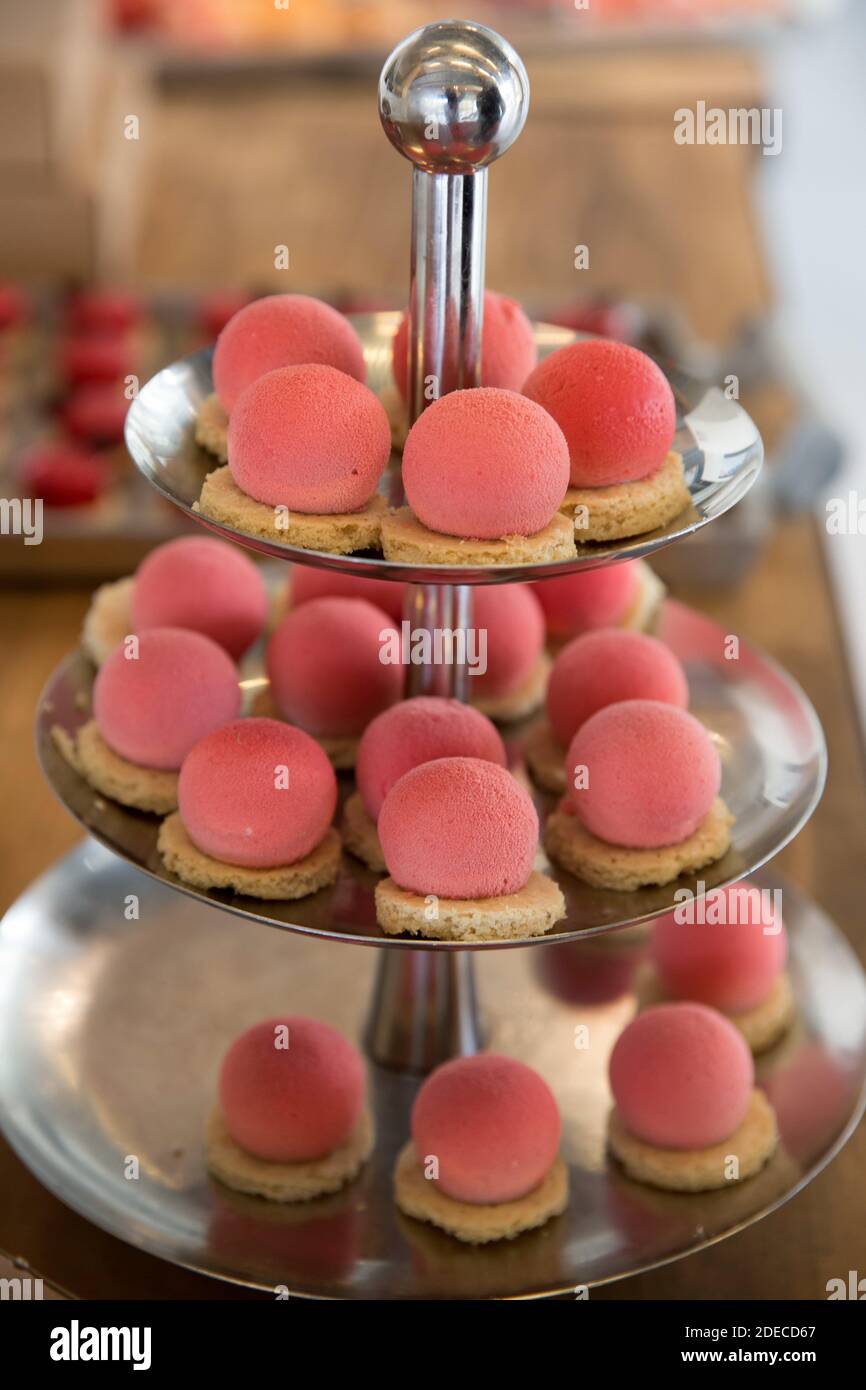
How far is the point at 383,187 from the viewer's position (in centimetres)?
242

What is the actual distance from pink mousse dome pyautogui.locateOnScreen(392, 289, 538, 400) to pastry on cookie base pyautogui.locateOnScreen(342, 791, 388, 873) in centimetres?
24

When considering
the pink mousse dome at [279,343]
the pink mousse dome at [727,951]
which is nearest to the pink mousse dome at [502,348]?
the pink mousse dome at [279,343]

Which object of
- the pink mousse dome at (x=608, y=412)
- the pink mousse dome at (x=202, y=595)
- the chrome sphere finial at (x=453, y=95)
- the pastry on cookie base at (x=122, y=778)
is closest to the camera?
the chrome sphere finial at (x=453, y=95)

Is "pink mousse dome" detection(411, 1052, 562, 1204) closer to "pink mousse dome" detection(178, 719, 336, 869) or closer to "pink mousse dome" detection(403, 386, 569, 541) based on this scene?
"pink mousse dome" detection(178, 719, 336, 869)

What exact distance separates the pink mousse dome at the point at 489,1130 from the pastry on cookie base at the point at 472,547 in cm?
33

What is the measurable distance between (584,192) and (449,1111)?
180cm

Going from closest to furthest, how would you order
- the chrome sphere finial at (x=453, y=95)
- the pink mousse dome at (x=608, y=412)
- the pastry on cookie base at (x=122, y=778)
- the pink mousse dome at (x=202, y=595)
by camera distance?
the chrome sphere finial at (x=453, y=95) < the pink mousse dome at (x=608, y=412) < the pastry on cookie base at (x=122, y=778) < the pink mousse dome at (x=202, y=595)

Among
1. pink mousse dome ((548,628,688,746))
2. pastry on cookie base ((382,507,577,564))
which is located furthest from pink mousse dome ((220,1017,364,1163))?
pastry on cookie base ((382,507,577,564))

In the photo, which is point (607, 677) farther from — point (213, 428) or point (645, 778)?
point (213, 428)

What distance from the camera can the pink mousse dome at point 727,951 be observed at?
1.06 metres

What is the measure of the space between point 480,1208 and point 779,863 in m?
0.44

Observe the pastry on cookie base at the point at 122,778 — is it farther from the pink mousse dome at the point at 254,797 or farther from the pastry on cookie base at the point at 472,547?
the pastry on cookie base at the point at 472,547
